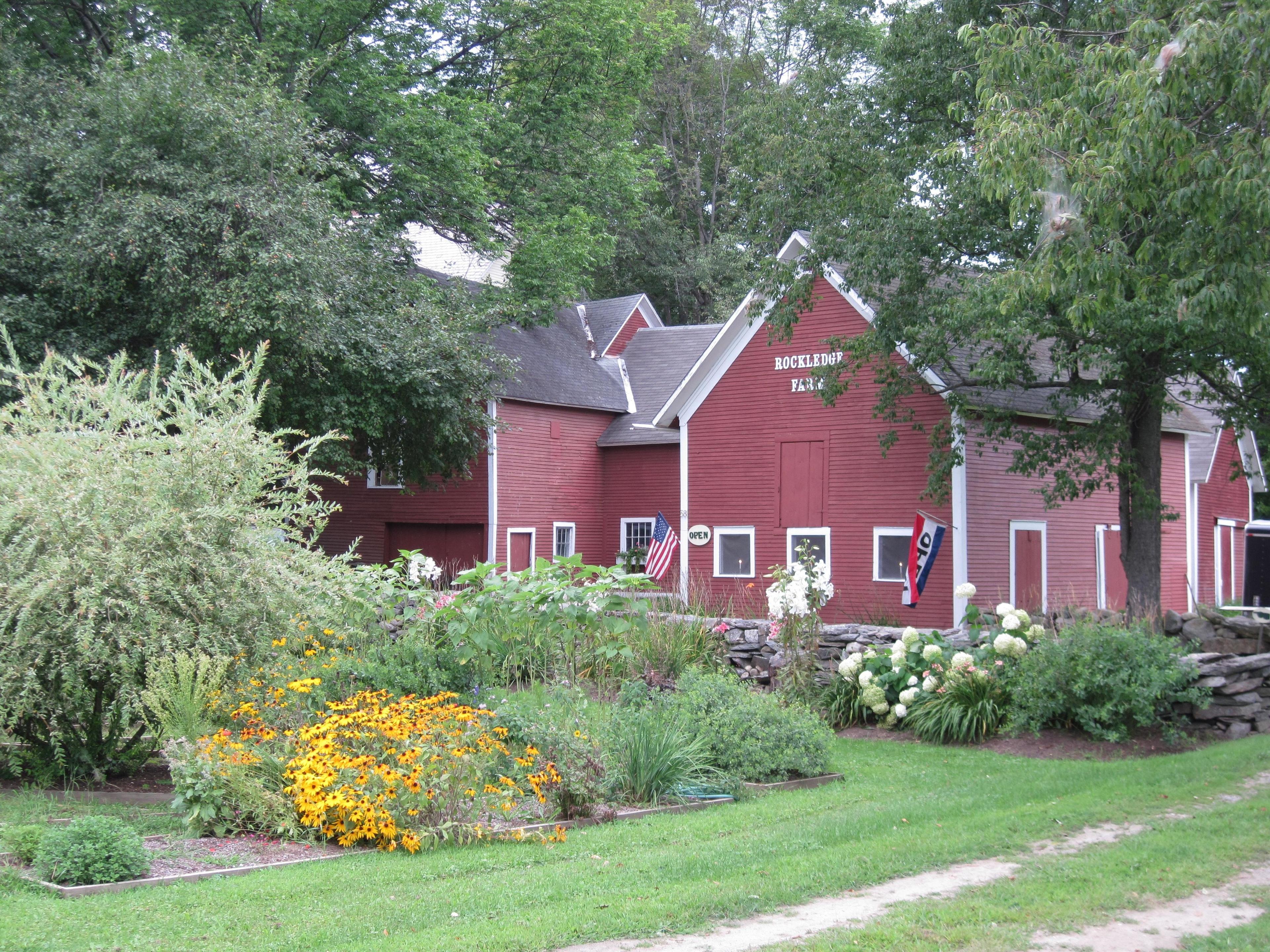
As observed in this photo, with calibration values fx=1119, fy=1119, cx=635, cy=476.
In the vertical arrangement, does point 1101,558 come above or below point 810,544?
below

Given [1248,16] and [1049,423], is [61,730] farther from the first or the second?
[1049,423]

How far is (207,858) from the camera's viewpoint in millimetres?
6664

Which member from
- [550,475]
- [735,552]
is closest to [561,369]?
[550,475]

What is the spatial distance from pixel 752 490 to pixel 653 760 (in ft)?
47.6

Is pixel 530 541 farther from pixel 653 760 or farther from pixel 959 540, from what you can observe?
pixel 653 760

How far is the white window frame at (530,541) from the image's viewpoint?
25.7 meters

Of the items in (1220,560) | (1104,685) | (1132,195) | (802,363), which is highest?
(802,363)

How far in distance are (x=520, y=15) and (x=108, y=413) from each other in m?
20.2

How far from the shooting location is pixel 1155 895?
611cm

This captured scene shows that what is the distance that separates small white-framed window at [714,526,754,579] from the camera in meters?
22.9

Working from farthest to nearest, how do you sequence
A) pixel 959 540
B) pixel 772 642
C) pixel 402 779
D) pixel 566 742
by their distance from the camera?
pixel 959 540, pixel 772 642, pixel 566 742, pixel 402 779

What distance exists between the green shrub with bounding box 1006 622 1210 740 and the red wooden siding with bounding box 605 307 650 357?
68.4 ft

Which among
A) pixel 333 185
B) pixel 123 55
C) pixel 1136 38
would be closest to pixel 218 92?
pixel 123 55

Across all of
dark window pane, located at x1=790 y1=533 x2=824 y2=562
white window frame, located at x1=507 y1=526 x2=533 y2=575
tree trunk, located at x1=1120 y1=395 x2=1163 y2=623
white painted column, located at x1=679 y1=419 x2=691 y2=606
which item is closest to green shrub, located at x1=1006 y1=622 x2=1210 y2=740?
tree trunk, located at x1=1120 y1=395 x2=1163 y2=623
